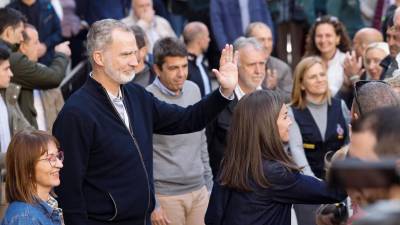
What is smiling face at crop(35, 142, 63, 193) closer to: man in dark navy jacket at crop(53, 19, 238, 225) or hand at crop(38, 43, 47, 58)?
man in dark navy jacket at crop(53, 19, 238, 225)

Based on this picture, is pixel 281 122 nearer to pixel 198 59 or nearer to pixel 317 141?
pixel 317 141

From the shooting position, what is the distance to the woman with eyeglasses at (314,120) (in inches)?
308

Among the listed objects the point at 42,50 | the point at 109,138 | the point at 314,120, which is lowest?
the point at 314,120

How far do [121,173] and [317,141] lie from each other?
278cm

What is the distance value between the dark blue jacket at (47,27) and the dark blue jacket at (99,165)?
4579mm

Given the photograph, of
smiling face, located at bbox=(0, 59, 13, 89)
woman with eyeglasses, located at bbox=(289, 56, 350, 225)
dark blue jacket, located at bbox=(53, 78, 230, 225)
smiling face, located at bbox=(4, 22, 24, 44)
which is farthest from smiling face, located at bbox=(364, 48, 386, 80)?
dark blue jacket, located at bbox=(53, 78, 230, 225)

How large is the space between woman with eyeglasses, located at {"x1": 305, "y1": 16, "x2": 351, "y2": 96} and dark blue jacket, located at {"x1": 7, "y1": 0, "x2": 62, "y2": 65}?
2.82 metres

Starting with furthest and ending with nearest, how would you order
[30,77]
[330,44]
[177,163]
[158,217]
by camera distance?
[330,44] < [30,77] < [177,163] < [158,217]

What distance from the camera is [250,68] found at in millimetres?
7961

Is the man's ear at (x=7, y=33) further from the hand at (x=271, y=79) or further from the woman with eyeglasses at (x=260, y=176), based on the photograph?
the woman with eyeglasses at (x=260, y=176)

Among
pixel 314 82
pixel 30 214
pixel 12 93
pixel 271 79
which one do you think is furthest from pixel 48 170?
pixel 271 79

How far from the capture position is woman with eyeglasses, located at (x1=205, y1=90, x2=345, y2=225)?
5250 mm

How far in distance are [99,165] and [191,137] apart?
1.77 meters

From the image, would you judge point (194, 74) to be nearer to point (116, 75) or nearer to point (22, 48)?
point (22, 48)
